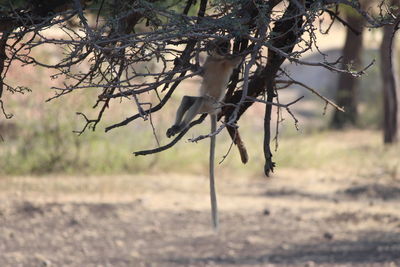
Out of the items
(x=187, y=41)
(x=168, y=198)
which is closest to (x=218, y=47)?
(x=187, y=41)

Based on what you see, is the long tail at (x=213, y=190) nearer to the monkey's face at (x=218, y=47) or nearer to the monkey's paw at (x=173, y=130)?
the monkey's paw at (x=173, y=130)

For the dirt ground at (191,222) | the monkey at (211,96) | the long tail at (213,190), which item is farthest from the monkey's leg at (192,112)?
the dirt ground at (191,222)

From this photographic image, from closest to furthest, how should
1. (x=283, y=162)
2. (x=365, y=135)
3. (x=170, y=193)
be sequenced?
1. (x=170, y=193)
2. (x=283, y=162)
3. (x=365, y=135)

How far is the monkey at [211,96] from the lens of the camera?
479cm

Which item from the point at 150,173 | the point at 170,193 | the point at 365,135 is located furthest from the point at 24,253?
the point at 365,135

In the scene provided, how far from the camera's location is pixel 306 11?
3.77 m

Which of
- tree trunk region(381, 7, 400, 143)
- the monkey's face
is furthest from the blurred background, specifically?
the monkey's face

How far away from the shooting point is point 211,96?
15.4 feet

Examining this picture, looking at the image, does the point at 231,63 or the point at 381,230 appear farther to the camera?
the point at 381,230

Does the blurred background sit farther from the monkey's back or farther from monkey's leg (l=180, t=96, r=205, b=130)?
monkey's leg (l=180, t=96, r=205, b=130)

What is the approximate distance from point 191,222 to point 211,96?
17.6 ft

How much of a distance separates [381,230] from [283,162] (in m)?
4.10

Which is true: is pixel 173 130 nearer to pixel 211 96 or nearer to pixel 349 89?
pixel 211 96

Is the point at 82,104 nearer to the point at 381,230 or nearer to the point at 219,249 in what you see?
the point at 219,249
